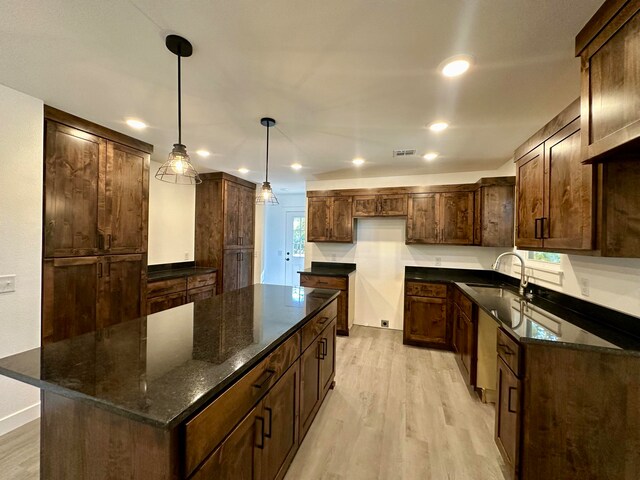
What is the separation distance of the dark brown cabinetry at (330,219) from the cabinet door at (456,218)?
1.36m

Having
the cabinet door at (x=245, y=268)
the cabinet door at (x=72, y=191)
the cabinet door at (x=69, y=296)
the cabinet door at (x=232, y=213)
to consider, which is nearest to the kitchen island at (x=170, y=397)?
the cabinet door at (x=69, y=296)

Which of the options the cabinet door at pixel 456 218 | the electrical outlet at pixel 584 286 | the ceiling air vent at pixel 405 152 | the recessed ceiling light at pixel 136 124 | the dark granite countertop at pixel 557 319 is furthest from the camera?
the cabinet door at pixel 456 218

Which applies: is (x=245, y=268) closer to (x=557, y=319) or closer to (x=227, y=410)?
(x=227, y=410)

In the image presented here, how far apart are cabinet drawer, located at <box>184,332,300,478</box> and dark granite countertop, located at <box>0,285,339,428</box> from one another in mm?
43

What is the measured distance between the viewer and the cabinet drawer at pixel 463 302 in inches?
107

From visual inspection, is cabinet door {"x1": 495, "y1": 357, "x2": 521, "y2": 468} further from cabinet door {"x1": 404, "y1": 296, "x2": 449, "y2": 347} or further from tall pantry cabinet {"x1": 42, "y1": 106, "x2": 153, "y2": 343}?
tall pantry cabinet {"x1": 42, "y1": 106, "x2": 153, "y2": 343}

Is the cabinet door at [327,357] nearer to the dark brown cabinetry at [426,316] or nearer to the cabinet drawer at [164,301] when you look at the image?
the dark brown cabinetry at [426,316]

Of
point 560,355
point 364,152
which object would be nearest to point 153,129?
point 364,152

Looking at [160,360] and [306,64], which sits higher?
[306,64]

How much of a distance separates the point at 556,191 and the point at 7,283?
3952mm

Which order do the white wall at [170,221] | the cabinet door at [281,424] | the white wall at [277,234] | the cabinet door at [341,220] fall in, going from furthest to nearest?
1. the white wall at [277,234]
2. the cabinet door at [341,220]
3. the white wall at [170,221]
4. the cabinet door at [281,424]

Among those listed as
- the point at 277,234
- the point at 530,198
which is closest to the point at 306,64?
the point at 530,198

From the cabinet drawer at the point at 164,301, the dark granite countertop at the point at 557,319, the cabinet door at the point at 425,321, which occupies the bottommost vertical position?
the cabinet door at the point at 425,321

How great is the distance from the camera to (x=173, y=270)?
4.15m
